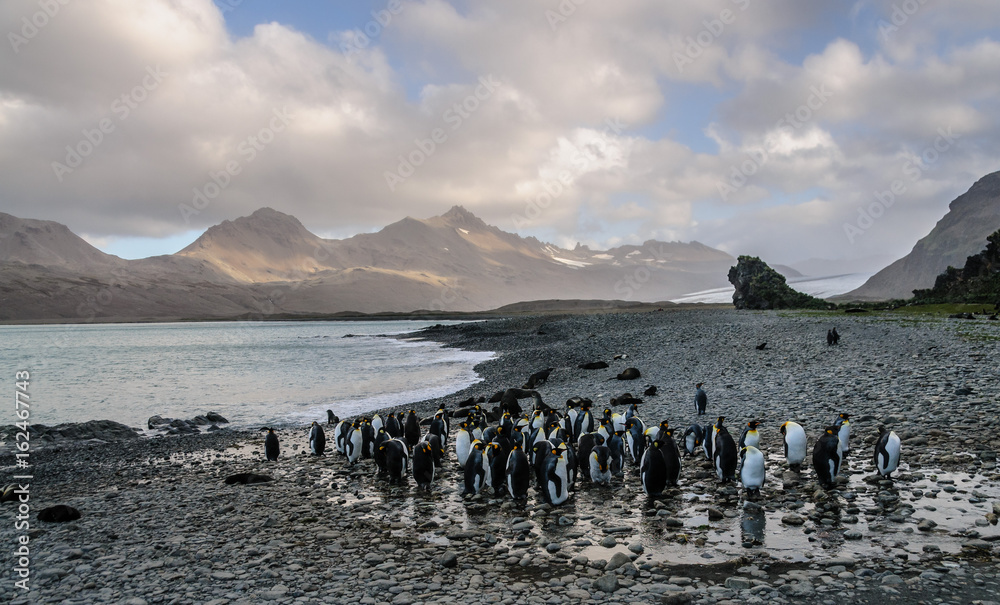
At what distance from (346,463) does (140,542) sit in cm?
450

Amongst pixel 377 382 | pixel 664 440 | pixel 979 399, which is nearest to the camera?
pixel 664 440

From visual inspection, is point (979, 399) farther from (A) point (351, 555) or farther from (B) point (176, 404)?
(B) point (176, 404)

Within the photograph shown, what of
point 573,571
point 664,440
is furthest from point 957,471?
point 573,571

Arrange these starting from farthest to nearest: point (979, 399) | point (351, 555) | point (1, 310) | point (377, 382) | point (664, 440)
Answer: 1. point (1, 310)
2. point (377, 382)
3. point (979, 399)
4. point (664, 440)
5. point (351, 555)

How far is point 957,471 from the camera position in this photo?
7418 millimetres

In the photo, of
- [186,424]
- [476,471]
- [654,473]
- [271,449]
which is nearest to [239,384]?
[186,424]

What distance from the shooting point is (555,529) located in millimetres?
6996

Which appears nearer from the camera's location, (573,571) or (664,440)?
(573,571)

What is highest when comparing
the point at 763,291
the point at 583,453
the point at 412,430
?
the point at 763,291

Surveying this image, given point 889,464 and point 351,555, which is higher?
point 889,464

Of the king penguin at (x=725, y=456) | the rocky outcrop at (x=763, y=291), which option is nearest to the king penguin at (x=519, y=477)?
the king penguin at (x=725, y=456)

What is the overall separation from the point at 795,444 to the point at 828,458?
1.02 meters

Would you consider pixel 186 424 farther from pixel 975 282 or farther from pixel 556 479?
pixel 975 282

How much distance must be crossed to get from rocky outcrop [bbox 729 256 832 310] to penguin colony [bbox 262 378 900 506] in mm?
48095
